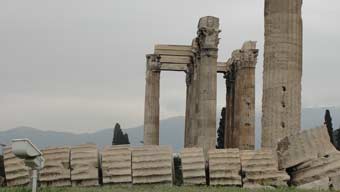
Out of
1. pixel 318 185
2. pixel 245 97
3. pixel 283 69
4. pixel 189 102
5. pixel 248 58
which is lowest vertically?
pixel 318 185

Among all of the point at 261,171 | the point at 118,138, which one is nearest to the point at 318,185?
the point at 261,171

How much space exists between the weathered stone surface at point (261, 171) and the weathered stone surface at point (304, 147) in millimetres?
553

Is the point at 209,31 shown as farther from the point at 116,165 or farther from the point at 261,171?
the point at 116,165

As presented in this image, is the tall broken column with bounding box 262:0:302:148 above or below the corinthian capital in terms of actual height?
below

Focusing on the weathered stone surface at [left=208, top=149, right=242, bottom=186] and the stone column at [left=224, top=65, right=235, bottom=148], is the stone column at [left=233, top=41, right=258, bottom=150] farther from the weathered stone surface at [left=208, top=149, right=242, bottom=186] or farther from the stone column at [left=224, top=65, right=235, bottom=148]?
the weathered stone surface at [left=208, top=149, right=242, bottom=186]

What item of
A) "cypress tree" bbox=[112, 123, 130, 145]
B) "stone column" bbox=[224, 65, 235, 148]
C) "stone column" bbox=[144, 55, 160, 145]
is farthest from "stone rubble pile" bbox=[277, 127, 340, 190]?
"cypress tree" bbox=[112, 123, 130, 145]

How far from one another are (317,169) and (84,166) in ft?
20.0

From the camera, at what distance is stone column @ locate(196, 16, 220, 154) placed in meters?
36.0

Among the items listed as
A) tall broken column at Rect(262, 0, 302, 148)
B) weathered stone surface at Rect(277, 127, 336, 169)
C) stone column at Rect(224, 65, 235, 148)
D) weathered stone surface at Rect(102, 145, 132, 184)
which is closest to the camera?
weathered stone surface at Rect(102, 145, 132, 184)

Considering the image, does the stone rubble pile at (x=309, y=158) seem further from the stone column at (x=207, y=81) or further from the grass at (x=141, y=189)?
the stone column at (x=207, y=81)

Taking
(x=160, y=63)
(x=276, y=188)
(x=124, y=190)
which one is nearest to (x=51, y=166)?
(x=124, y=190)

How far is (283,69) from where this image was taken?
21.5 meters

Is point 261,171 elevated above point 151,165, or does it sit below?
below

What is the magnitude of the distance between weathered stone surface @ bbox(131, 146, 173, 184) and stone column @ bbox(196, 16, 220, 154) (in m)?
18.4
